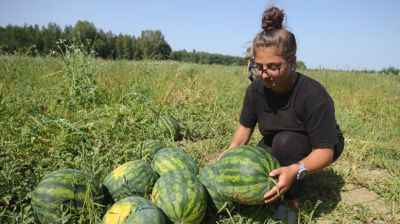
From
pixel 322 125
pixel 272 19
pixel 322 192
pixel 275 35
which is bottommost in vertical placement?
pixel 322 192

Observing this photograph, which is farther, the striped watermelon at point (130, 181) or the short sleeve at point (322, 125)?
the short sleeve at point (322, 125)

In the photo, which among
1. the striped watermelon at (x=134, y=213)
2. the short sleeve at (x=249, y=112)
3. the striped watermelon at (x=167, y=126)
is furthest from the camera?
the striped watermelon at (x=167, y=126)

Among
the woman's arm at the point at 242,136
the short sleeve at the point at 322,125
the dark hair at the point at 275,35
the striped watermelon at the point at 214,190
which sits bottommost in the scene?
the striped watermelon at the point at 214,190

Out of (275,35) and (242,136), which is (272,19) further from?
(242,136)

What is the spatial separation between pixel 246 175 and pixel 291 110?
74 cm

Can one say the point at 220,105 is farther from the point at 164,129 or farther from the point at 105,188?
the point at 105,188

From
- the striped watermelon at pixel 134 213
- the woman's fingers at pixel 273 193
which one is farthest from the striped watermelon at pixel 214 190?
the striped watermelon at pixel 134 213

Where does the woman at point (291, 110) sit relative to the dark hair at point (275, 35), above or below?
→ below

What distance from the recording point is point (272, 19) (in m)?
2.46

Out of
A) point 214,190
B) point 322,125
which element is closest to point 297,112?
point 322,125

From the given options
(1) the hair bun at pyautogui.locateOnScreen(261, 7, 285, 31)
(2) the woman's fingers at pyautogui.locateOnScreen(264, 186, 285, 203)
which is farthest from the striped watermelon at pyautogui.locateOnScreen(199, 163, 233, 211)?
(1) the hair bun at pyautogui.locateOnScreen(261, 7, 285, 31)

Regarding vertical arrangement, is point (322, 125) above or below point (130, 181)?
above

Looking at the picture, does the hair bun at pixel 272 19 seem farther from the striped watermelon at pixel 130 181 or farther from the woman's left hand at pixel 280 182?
the striped watermelon at pixel 130 181

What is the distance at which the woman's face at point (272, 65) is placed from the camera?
2281 mm
